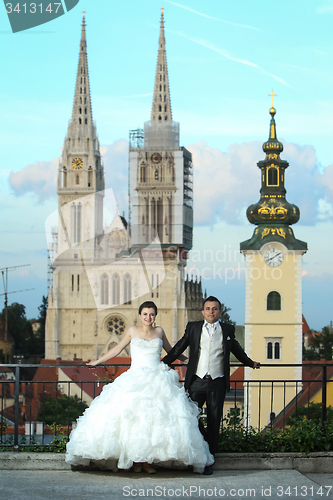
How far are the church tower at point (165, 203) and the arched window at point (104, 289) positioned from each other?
5.07 meters

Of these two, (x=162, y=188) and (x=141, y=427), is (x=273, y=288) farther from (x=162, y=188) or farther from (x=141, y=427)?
(x=162, y=188)

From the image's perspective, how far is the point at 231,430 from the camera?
263 inches

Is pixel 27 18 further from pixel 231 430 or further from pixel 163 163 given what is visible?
pixel 163 163

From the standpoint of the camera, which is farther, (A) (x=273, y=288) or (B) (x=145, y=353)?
(A) (x=273, y=288)

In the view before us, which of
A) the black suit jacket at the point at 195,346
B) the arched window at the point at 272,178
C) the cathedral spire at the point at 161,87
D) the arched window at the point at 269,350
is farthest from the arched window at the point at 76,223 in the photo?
the black suit jacket at the point at 195,346

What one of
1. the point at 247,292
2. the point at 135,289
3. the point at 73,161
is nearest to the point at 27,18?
the point at 247,292

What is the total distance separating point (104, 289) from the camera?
7750 centimetres

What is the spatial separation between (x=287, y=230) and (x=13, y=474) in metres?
33.7

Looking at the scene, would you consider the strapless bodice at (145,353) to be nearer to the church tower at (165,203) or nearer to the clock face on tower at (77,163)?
the church tower at (165,203)

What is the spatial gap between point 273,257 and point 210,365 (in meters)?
32.4

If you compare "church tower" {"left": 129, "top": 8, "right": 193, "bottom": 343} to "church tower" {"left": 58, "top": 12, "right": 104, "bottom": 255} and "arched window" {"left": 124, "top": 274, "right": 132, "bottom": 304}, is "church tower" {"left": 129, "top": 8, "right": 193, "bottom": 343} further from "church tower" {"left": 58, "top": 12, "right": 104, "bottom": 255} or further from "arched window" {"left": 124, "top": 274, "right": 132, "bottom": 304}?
"church tower" {"left": 58, "top": 12, "right": 104, "bottom": 255}

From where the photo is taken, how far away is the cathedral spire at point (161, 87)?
85.4 metres

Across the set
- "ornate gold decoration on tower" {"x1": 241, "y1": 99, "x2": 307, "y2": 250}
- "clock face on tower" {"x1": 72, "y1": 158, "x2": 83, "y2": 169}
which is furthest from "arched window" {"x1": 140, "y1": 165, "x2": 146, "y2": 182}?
"ornate gold decoration on tower" {"x1": 241, "y1": 99, "x2": 307, "y2": 250}

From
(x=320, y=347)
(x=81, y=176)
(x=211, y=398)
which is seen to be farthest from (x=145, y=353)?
(x=81, y=176)
